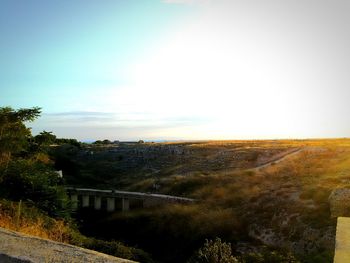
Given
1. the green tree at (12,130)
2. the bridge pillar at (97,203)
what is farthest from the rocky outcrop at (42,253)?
the bridge pillar at (97,203)

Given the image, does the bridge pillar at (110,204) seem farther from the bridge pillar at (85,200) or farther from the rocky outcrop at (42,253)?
the rocky outcrop at (42,253)

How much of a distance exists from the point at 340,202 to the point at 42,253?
20786 millimetres

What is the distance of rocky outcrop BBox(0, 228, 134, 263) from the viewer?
403cm

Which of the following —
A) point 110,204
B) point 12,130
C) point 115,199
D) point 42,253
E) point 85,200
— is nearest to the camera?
point 42,253

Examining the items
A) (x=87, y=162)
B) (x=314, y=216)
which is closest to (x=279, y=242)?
(x=314, y=216)

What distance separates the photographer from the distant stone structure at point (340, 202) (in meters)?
20.6

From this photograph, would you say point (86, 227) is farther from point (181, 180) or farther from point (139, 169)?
point (139, 169)

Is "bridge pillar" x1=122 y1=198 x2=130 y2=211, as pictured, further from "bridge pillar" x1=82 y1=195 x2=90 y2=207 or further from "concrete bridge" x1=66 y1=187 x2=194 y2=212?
"bridge pillar" x1=82 y1=195 x2=90 y2=207

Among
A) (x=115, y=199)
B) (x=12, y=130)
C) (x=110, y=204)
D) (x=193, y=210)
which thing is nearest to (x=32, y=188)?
(x=12, y=130)

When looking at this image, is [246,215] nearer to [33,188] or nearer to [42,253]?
[33,188]

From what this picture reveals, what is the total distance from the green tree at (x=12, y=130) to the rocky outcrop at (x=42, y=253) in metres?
13.7

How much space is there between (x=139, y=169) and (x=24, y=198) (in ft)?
136

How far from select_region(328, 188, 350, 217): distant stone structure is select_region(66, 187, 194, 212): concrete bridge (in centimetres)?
1316

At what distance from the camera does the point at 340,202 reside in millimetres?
22094
